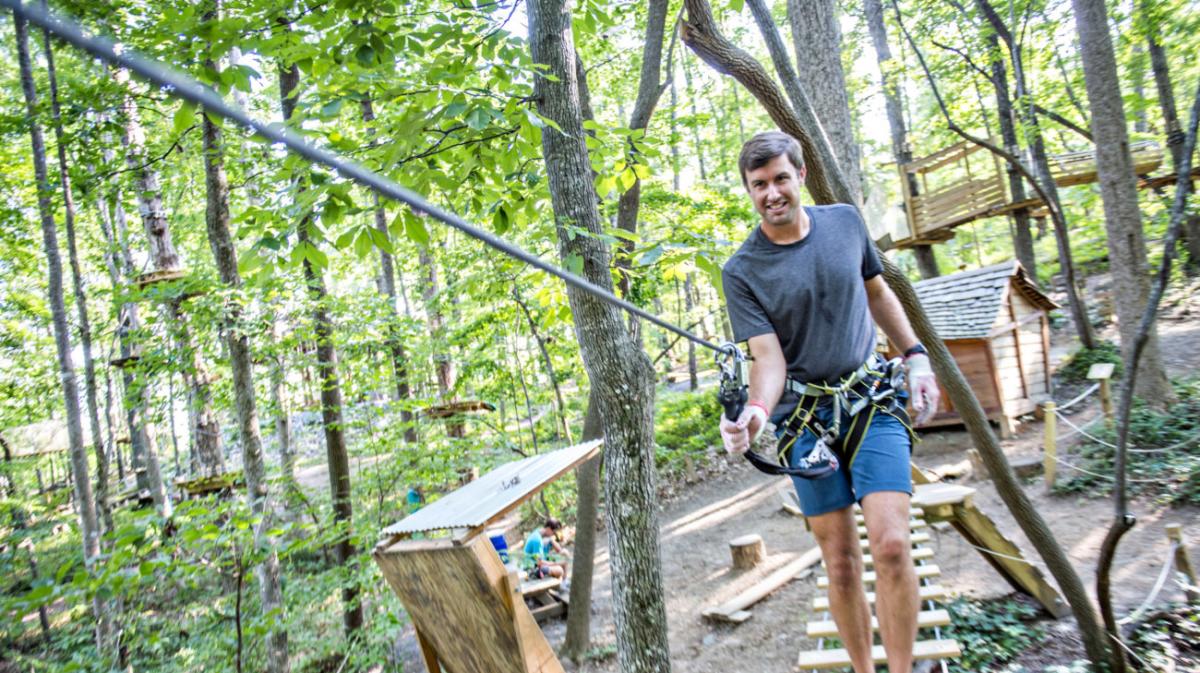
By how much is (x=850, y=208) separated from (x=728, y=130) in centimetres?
2087

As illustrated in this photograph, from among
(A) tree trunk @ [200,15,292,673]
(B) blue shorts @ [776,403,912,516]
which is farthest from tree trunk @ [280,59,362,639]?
(B) blue shorts @ [776,403,912,516]

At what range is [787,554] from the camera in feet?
28.3

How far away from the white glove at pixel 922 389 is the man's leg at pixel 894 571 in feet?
0.97

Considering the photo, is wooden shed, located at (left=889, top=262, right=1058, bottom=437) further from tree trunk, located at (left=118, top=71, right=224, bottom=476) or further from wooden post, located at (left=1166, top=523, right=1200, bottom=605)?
tree trunk, located at (left=118, top=71, right=224, bottom=476)

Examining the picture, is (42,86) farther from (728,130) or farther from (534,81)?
(728,130)

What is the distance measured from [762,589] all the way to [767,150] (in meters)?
6.03

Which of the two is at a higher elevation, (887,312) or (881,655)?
(887,312)

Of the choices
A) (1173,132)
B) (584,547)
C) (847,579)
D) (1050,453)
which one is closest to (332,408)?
(584,547)

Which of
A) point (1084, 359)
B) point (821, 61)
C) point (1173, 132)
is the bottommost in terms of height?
point (1084, 359)

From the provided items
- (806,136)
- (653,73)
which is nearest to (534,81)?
(806,136)

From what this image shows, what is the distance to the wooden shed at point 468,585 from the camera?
2389 millimetres

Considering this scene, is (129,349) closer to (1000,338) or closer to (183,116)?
(183,116)

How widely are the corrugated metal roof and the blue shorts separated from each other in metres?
0.88

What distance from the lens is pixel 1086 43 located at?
8438 mm
